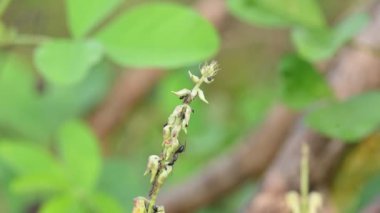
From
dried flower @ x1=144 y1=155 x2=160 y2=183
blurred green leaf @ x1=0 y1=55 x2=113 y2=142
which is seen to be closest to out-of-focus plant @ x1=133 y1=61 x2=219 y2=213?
dried flower @ x1=144 y1=155 x2=160 y2=183

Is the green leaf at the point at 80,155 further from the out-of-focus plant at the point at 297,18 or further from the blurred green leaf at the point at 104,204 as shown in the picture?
the out-of-focus plant at the point at 297,18

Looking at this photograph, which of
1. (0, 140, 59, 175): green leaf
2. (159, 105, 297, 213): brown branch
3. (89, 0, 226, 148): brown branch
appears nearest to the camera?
(0, 140, 59, 175): green leaf

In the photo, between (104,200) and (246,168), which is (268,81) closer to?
(246,168)

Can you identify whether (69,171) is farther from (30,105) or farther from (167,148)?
(167,148)

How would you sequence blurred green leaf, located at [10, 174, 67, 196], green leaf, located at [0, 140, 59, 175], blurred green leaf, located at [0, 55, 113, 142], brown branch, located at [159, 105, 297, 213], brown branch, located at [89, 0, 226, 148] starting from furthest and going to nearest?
brown branch, located at [89, 0, 226, 148]
blurred green leaf, located at [0, 55, 113, 142]
brown branch, located at [159, 105, 297, 213]
green leaf, located at [0, 140, 59, 175]
blurred green leaf, located at [10, 174, 67, 196]

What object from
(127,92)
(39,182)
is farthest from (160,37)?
(127,92)

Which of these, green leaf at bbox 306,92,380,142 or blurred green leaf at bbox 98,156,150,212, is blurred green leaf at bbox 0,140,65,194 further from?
green leaf at bbox 306,92,380,142
